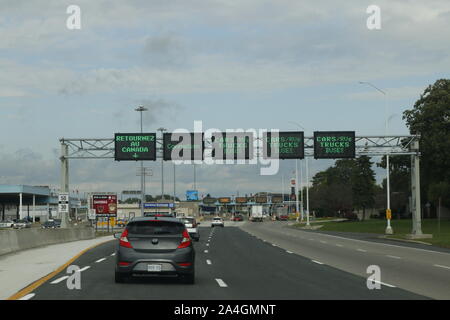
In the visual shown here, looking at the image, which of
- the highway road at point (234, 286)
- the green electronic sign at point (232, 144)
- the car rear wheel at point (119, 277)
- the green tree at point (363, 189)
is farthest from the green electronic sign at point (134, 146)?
the green tree at point (363, 189)

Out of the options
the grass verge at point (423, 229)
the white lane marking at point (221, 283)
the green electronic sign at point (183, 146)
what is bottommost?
the grass verge at point (423, 229)

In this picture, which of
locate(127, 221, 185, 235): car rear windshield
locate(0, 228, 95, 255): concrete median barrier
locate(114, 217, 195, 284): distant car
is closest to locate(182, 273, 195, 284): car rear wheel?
locate(114, 217, 195, 284): distant car

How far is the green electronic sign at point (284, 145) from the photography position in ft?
167

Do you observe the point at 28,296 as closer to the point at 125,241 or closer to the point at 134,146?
the point at 125,241

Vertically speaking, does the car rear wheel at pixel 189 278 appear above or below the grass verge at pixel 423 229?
above

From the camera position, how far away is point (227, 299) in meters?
14.3

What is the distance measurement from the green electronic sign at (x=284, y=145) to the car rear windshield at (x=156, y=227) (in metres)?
33.8

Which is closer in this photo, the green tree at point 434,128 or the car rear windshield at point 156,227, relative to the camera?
the car rear windshield at point 156,227

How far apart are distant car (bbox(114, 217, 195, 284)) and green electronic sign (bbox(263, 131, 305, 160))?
112ft

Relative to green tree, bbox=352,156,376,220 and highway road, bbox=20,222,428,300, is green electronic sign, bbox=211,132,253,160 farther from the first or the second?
green tree, bbox=352,156,376,220

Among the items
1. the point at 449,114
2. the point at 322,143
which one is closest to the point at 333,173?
the point at 449,114

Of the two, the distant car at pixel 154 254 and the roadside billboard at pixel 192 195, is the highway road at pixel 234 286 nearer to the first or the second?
the distant car at pixel 154 254
